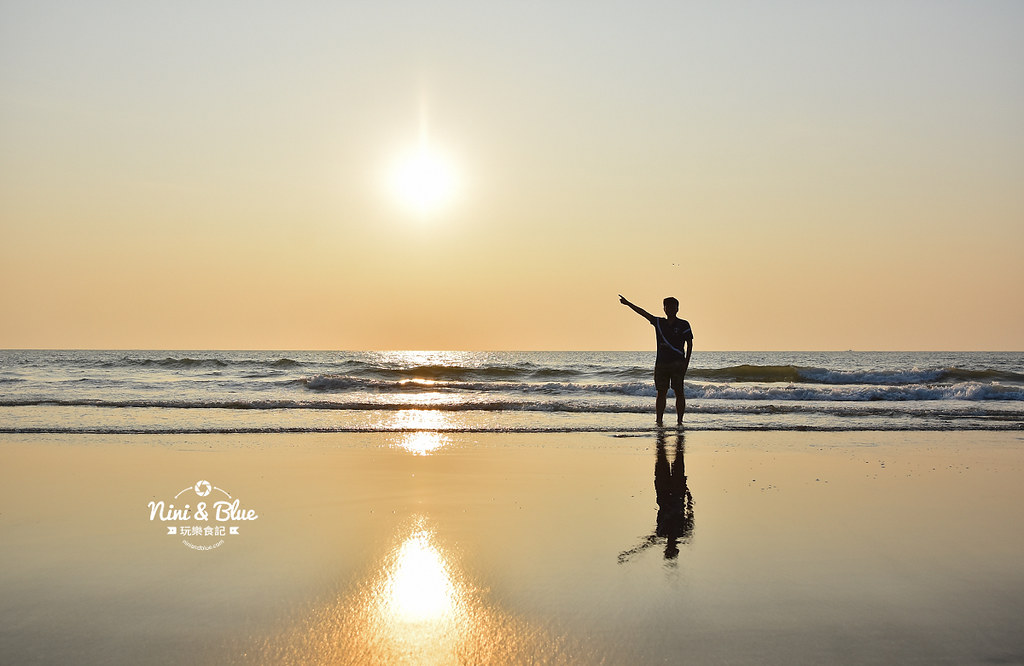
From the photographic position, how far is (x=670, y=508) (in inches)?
247

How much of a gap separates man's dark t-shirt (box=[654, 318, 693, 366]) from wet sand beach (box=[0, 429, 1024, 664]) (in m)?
4.18

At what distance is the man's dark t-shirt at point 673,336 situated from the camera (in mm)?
12883

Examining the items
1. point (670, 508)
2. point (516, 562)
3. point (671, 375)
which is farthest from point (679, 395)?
point (516, 562)

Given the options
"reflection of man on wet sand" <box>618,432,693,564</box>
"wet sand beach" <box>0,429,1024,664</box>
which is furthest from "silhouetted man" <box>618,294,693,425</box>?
→ "wet sand beach" <box>0,429,1024,664</box>

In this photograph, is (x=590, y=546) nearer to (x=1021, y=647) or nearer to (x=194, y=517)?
(x=1021, y=647)

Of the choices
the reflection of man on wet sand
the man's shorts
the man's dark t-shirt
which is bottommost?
the reflection of man on wet sand

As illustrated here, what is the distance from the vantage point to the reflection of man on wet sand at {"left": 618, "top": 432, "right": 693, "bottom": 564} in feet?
16.5

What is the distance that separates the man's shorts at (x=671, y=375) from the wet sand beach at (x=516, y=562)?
411cm

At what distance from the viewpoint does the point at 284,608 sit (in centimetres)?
378

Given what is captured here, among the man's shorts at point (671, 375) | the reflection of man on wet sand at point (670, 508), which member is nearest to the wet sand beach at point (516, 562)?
the reflection of man on wet sand at point (670, 508)

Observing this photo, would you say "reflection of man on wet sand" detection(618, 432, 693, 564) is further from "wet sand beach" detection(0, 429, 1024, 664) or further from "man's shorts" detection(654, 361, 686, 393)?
"man's shorts" detection(654, 361, 686, 393)

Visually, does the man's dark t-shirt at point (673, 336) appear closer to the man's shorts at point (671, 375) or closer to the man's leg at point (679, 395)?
the man's shorts at point (671, 375)

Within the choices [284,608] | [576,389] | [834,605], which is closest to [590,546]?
[834,605]

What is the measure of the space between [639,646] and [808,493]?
14.1 feet
